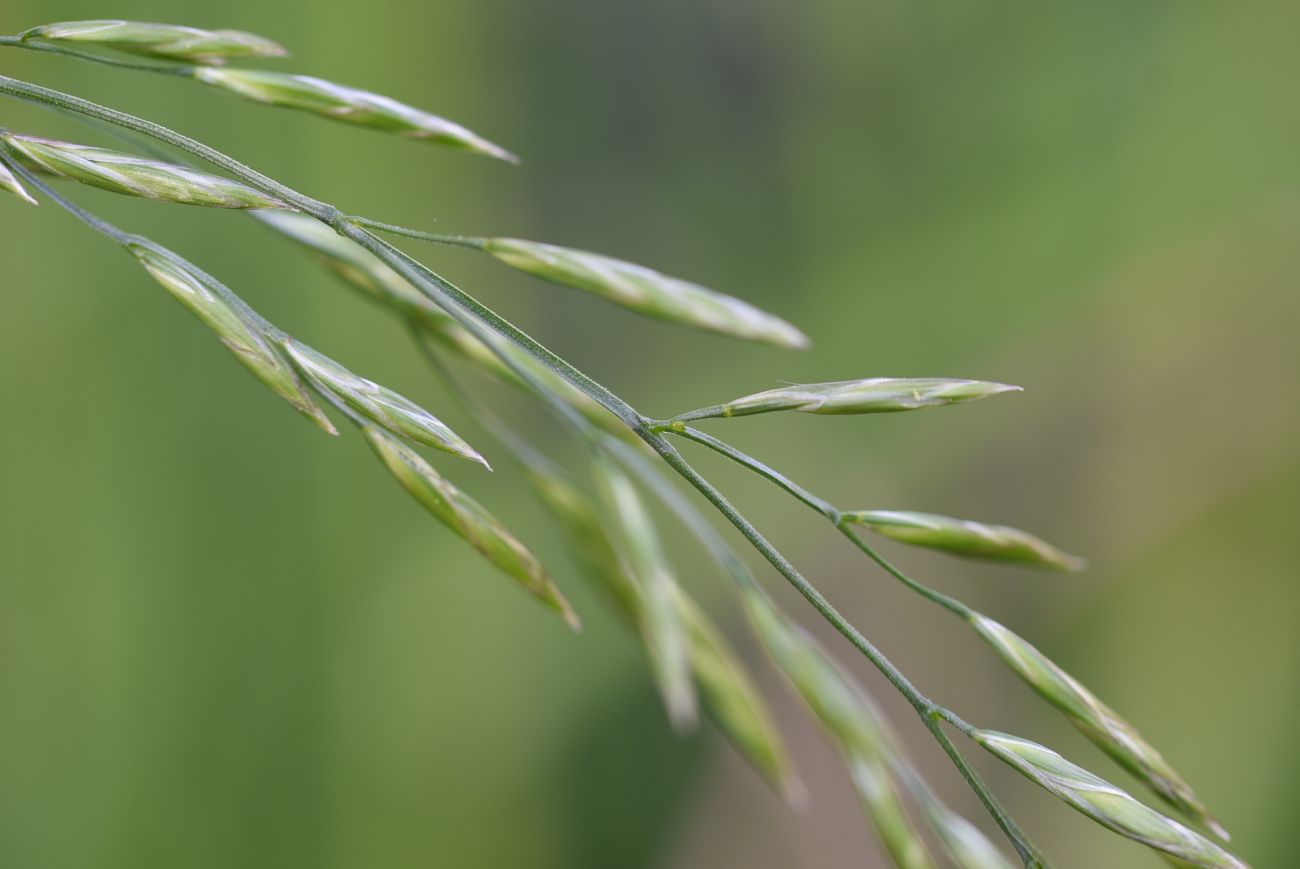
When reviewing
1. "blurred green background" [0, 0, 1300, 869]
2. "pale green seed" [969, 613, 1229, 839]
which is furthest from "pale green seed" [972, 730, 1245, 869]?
"blurred green background" [0, 0, 1300, 869]

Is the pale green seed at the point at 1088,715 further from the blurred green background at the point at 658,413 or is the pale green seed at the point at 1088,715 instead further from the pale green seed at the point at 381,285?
the blurred green background at the point at 658,413

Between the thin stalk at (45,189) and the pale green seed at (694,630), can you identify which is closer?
the thin stalk at (45,189)

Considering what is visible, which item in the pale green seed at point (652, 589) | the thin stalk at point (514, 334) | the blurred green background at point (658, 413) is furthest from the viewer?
the blurred green background at point (658, 413)

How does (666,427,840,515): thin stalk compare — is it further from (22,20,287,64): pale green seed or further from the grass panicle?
(22,20,287,64): pale green seed

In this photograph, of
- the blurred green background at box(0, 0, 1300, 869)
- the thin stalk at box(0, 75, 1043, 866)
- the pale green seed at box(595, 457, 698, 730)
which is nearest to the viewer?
the thin stalk at box(0, 75, 1043, 866)

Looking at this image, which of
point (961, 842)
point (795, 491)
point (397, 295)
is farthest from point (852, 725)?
point (397, 295)

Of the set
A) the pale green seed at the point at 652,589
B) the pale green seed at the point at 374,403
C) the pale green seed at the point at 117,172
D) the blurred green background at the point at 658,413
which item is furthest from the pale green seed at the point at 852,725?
the blurred green background at the point at 658,413

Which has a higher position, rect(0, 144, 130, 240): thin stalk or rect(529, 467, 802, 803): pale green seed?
rect(0, 144, 130, 240): thin stalk

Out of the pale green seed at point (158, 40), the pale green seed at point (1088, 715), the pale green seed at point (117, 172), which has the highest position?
the pale green seed at point (158, 40)
